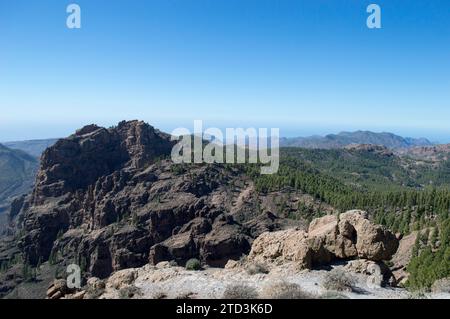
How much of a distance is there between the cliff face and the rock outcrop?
224 ft

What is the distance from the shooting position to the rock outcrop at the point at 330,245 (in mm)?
23875

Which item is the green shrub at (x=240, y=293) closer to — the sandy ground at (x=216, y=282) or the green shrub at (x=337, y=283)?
the sandy ground at (x=216, y=282)

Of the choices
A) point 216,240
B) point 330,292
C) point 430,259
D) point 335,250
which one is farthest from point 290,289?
point 216,240

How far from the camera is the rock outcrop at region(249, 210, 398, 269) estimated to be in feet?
78.3

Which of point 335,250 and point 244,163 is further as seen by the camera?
point 244,163

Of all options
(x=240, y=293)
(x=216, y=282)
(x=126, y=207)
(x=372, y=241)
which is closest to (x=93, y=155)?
(x=126, y=207)

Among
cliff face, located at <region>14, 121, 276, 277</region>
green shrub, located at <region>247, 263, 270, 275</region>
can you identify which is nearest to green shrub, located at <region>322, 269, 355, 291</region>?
green shrub, located at <region>247, 263, 270, 275</region>

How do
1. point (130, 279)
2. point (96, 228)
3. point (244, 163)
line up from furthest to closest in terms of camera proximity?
point (244, 163)
point (96, 228)
point (130, 279)

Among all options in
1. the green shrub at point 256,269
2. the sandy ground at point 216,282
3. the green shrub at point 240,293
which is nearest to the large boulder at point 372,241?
the sandy ground at point 216,282

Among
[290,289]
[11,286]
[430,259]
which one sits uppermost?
[290,289]

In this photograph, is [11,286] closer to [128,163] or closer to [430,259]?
[128,163]

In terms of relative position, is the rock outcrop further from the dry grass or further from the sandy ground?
the dry grass
